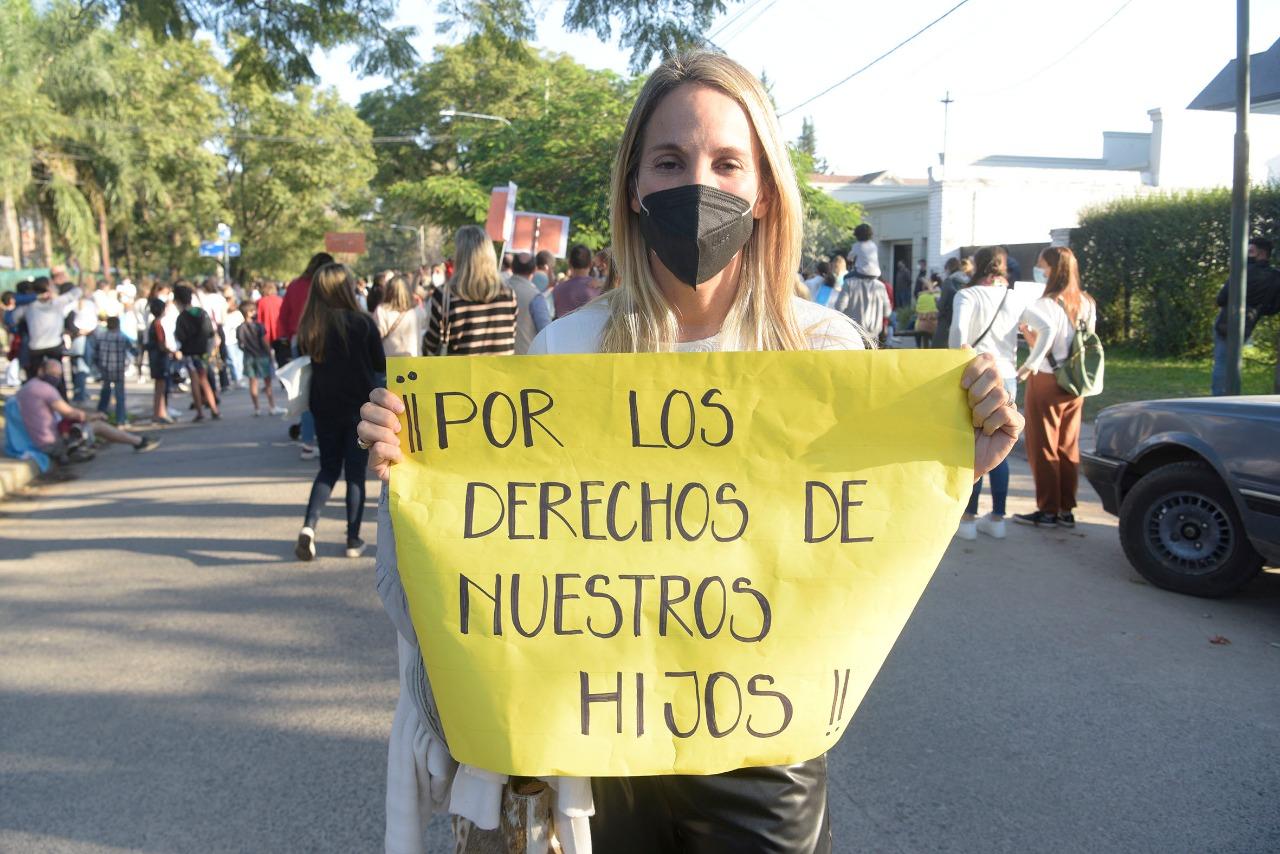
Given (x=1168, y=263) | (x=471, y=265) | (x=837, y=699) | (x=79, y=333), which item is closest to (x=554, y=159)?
(x=79, y=333)

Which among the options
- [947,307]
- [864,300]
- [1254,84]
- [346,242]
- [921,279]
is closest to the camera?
[947,307]

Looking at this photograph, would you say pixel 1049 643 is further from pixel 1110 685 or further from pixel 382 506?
pixel 382 506

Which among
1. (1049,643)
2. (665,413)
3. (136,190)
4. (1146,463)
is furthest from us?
(136,190)

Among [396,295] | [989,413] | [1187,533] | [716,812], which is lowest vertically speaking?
[1187,533]

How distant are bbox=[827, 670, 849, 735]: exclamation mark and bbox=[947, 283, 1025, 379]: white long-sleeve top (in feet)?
17.4

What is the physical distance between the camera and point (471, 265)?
20.8 feet

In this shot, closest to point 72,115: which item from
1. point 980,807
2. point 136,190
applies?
point 136,190

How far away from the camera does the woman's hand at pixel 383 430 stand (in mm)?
1658

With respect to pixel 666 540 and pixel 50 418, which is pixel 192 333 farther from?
pixel 666 540

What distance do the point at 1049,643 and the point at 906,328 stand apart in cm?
2010

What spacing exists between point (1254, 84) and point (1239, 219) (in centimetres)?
197

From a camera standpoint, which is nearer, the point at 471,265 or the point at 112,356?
the point at 471,265

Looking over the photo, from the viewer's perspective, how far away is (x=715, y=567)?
1.65 m

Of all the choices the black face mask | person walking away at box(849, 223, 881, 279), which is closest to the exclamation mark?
the black face mask
